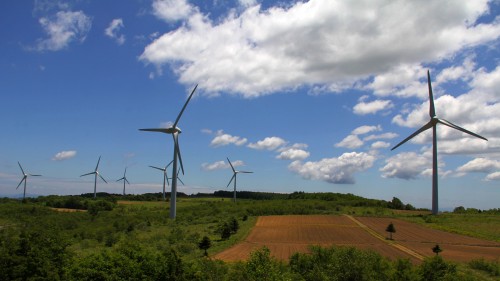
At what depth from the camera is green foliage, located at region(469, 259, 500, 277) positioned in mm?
44044

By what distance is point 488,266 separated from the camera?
45500 mm

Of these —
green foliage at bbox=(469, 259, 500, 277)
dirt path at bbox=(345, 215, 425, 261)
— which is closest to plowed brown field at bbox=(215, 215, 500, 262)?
dirt path at bbox=(345, 215, 425, 261)

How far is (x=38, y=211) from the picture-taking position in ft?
416

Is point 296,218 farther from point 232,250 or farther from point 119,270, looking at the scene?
point 119,270

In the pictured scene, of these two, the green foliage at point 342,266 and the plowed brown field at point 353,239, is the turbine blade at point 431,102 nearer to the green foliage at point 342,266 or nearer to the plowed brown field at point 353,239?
the plowed brown field at point 353,239

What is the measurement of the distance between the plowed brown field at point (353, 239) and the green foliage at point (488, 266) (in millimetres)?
5500

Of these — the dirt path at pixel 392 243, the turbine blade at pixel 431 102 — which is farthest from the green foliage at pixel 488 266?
the turbine blade at pixel 431 102

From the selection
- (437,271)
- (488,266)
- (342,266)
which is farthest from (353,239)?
(342,266)

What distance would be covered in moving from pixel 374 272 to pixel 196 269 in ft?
48.0

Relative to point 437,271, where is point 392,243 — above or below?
below

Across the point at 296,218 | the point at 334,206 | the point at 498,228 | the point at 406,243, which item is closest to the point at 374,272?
the point at 406,243

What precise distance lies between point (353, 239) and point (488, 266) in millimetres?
26557

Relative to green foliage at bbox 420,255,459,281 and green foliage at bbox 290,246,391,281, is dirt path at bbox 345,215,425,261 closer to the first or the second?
green foliage at bbox 420,255,459,281

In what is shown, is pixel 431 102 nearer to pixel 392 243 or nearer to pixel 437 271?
pixel 392 243
